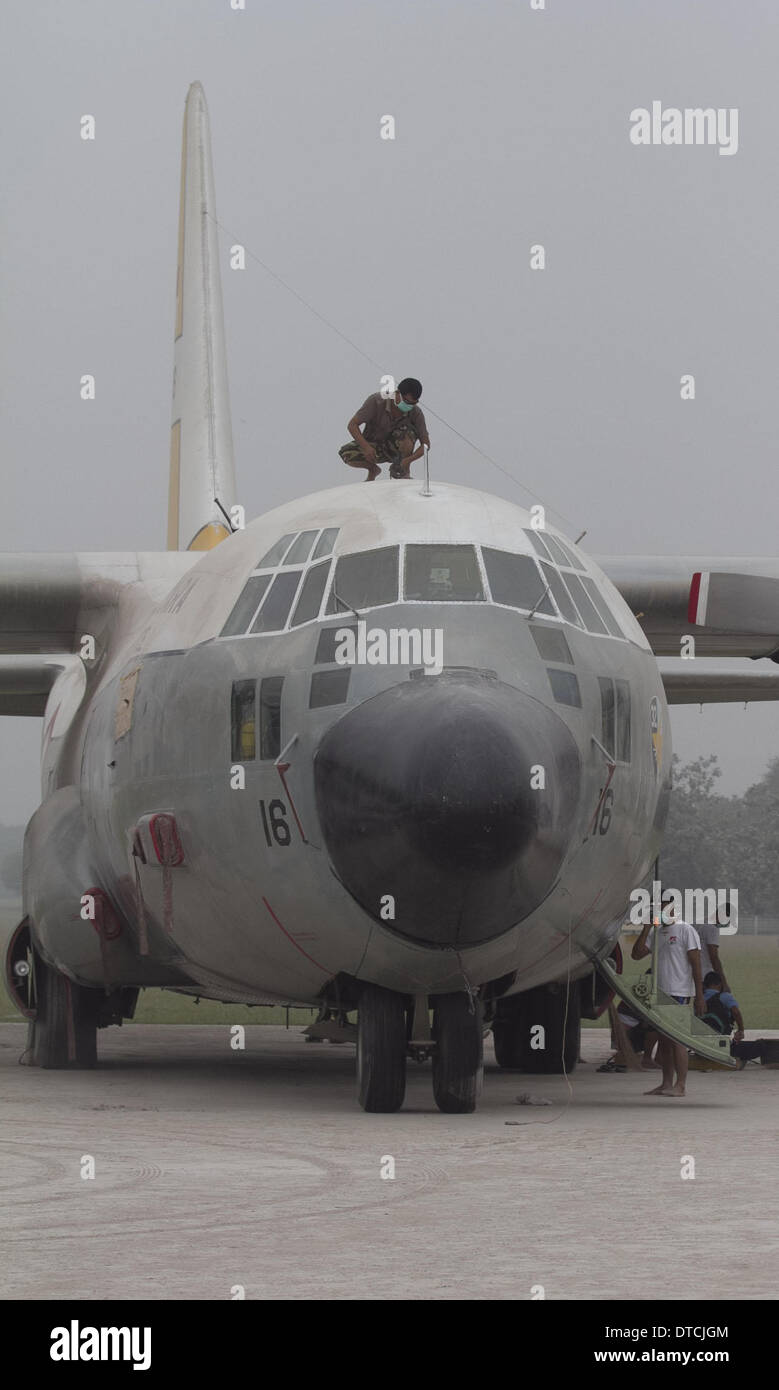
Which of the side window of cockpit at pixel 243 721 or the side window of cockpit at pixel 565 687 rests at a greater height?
the side window of cockpit at pixel 565 687

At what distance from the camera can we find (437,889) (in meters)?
10.0

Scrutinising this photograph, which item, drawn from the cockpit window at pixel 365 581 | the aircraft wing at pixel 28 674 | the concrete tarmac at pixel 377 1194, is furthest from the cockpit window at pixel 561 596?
the aircraft wing at pixel 28 674

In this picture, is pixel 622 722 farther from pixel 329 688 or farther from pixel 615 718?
pixel 329 688

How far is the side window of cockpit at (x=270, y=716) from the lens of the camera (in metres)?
11.0

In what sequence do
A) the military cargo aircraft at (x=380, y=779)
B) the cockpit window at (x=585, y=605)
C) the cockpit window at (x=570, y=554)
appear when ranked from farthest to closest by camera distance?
the cockpit window at (x=570, y=554), the cockpit window at (x=585, y=605), the military cargo aircraft at (x=380, y=779)

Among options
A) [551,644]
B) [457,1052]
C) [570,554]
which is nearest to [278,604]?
[551,644]

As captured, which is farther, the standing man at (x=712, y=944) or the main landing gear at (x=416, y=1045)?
the standing man at (x=712, y=944)

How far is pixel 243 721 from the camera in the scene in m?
11.2

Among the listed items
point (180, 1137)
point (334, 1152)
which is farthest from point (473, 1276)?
point (180, 1137)

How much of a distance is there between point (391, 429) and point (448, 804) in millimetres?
5126

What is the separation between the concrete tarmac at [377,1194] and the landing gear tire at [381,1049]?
0.68 feet

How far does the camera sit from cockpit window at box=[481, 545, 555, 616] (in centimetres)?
1138

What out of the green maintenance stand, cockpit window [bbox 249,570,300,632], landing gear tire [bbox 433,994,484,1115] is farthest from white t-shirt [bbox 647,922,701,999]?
cockpit window [bbox 249,570,300,632]

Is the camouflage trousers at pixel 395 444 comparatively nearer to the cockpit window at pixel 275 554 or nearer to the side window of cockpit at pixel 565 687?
the cockpit window at pixel 275 554
